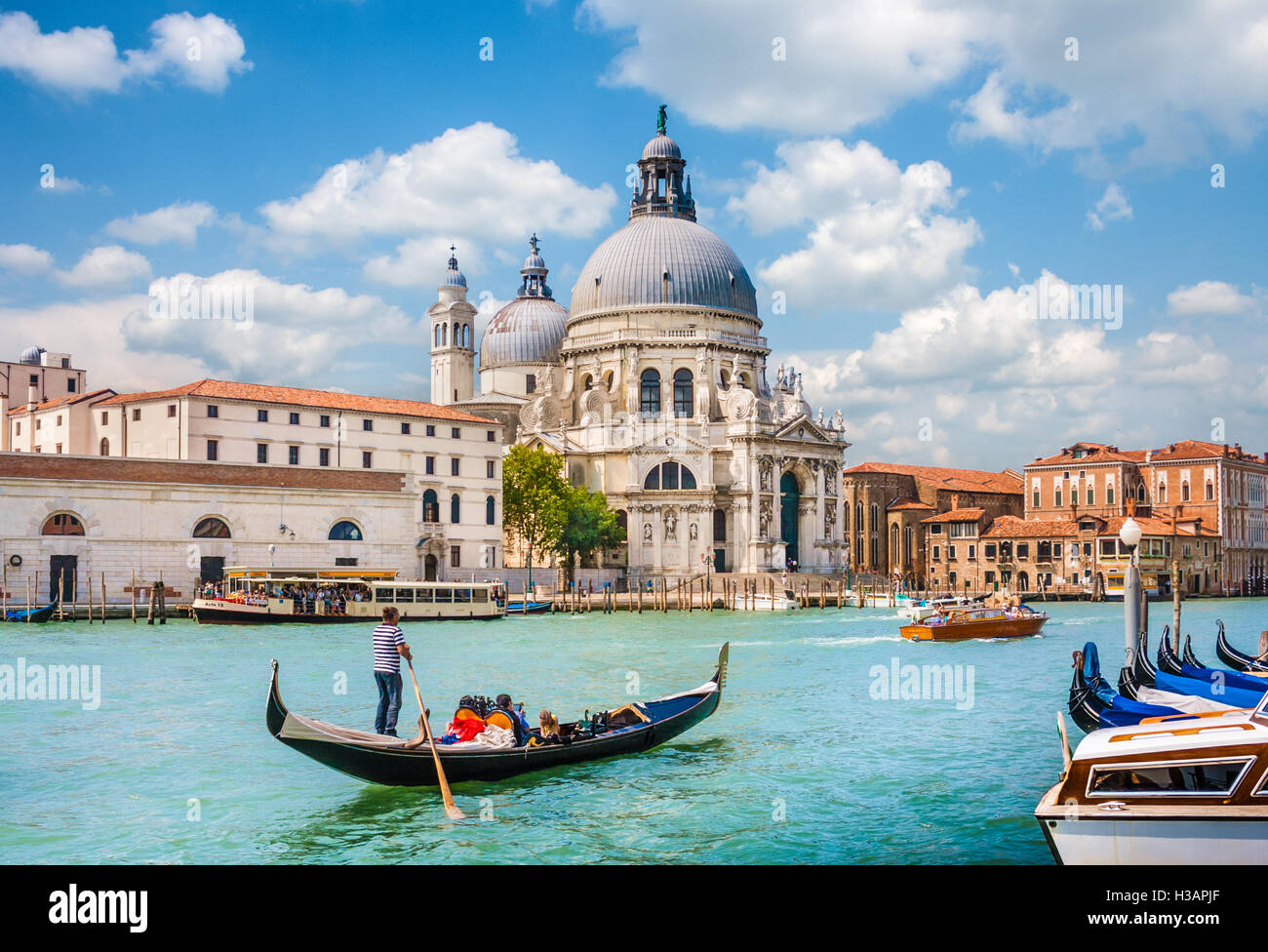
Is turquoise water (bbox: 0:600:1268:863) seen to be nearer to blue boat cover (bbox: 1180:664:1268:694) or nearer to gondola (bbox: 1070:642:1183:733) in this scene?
gondola (bbox: 1070:642:1183:733)

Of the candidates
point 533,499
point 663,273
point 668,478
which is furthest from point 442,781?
point 663,273

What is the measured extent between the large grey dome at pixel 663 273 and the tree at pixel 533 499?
469 inches

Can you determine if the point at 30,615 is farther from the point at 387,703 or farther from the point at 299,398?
the point at 387,703

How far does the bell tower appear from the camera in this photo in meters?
67.1

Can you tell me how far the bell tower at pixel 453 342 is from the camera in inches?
2643

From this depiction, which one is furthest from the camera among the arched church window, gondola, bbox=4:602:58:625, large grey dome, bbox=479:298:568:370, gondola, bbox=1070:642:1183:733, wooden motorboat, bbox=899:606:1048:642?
large grey dome, bbox=479:298:568:370

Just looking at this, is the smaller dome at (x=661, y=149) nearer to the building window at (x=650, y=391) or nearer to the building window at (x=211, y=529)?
the building window at (x=650, y=391)

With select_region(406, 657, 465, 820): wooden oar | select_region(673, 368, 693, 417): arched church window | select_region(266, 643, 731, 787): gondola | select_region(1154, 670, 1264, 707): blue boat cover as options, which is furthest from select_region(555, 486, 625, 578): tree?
select_region(406, 657, 465, 820): wooden oar

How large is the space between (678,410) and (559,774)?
149 feet

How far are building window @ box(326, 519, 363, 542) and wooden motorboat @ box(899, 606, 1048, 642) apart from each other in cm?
1749

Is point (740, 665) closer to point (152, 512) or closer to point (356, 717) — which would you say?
point (356, 717)

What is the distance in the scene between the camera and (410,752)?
11.2 meters

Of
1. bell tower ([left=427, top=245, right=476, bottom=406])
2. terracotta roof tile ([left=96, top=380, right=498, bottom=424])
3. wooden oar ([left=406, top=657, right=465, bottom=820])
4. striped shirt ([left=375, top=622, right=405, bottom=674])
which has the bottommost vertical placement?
wooden oar ([left=406, top=657, right=465, bottom=820])
